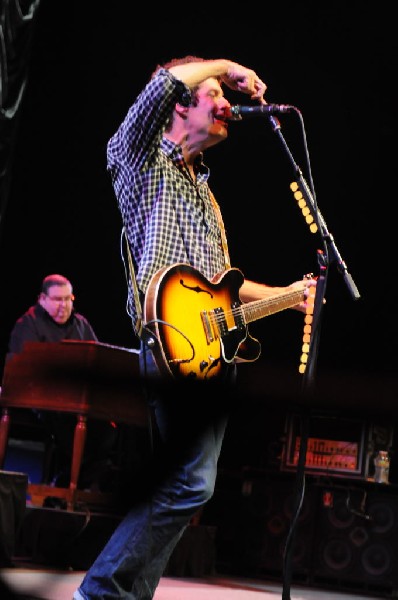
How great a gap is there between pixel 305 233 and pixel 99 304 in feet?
6.41

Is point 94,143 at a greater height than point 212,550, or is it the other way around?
point 94,143

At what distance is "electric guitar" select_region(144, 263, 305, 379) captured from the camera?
238 centimetres

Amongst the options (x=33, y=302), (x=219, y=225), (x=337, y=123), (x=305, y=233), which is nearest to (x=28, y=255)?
(x=33, y=302)

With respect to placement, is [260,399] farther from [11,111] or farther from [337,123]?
[337,123]

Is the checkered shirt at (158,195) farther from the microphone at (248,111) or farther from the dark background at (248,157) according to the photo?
the dark background at (248,157)

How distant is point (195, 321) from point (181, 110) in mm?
758

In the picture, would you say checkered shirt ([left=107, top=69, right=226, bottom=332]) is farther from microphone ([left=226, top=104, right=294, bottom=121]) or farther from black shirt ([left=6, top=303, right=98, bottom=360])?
black shirt ([left=6, top=303, right=98, bottom=360])

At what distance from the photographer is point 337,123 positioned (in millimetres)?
7613

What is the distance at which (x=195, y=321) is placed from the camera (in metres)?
2.46

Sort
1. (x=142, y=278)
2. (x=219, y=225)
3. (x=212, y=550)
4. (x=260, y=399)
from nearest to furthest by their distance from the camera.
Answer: (x=260, y=399), (x=142, y=278), (x=219, y=225), (x=212, y=550)

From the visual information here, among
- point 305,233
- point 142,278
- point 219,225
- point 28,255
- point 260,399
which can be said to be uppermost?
point 305,233

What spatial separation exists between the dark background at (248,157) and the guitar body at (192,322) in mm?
4957

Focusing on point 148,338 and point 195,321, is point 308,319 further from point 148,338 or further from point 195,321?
point 148,338

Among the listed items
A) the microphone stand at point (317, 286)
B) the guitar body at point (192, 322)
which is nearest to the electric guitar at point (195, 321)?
the guitar body at point (192, 322)
